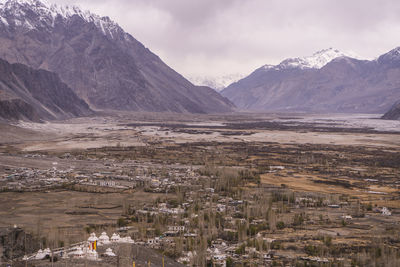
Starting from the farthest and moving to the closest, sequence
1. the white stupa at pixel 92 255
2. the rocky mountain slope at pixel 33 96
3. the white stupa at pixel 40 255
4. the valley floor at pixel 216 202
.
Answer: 1. the rocky mountain slope at pixel 33 96
2. the valley floor at pixel 216 202
3. the white stupa at pixel 40 255
4. the white stupa at pixel 92 255

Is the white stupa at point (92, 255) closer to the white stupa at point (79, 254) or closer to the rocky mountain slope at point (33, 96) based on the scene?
the white stupa at point (79, 254)

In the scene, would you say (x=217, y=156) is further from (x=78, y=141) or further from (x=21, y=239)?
(x=21, y=239)

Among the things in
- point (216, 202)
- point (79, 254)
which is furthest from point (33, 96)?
point (79, 254)

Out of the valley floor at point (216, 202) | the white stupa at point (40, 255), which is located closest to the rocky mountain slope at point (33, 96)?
the valley floor at point (216, 202)

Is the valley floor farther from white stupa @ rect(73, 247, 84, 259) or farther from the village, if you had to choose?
white stupa @ rect(73, 247, 84, 259)

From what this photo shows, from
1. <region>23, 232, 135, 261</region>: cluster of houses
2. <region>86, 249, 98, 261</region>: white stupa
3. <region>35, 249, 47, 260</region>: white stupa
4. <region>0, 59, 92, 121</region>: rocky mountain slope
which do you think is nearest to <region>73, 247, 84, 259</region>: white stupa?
<region>23, 232, 135, 261</region>: cluster of houses

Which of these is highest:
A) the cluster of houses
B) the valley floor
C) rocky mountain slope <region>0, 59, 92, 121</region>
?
rocky mountain slope <region>0, 59, 92, 121</region>

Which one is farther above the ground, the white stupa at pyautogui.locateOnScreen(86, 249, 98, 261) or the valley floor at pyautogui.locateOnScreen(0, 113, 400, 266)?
the white stupa at pyautogui.locateOnScreen(86, 249, 98, 261)

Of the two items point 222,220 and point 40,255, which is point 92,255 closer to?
point 40,255

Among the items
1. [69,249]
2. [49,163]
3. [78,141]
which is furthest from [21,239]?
[78,141]
